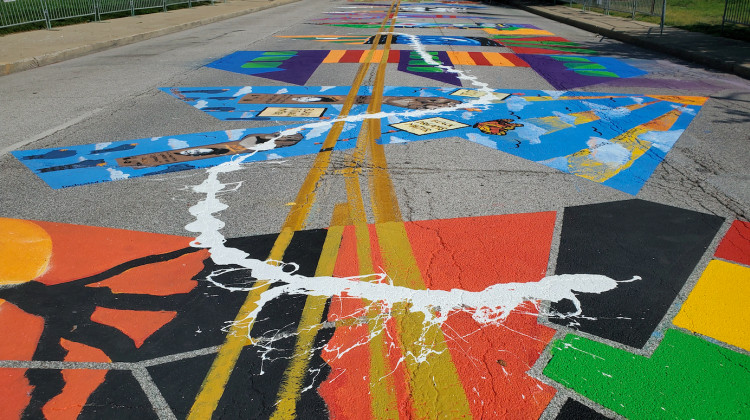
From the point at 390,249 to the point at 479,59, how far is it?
9711 mm

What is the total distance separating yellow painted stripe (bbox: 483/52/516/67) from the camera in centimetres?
1208

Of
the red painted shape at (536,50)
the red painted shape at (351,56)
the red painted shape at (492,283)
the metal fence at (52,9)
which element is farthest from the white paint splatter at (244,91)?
the metal fence at (52,9)

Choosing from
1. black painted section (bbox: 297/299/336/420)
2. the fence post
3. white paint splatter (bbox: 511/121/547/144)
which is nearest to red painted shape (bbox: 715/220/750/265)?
white paint splatter (bbox: 511/121/547/144)

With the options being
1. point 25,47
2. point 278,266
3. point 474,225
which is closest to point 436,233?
point 474,225

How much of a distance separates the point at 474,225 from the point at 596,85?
21.8 ft

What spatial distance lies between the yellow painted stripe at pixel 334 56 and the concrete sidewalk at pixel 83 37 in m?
5.98

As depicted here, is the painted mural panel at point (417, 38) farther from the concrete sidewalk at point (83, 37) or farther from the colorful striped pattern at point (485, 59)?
the concrete sidewalk at point (83, 37)

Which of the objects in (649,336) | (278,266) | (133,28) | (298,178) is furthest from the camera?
(133,28)

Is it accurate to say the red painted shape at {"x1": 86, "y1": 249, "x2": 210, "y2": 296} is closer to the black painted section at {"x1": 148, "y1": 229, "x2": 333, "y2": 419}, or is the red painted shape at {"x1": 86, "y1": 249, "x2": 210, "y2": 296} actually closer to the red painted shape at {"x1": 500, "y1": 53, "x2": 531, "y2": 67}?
the black painted section at {"x1": 148, "y1": 229, "x2": 333, "y2": 419}

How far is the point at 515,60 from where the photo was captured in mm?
12703

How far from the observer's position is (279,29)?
19.0 meters

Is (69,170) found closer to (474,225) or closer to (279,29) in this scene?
(474,225)

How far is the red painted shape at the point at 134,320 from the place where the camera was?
3.06m

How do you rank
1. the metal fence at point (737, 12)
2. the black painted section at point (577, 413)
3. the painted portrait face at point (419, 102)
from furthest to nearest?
the metal fence at point (737, 12)
the painted portrait face at point (419, 102)
the black painted section at point (577, 413)
